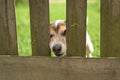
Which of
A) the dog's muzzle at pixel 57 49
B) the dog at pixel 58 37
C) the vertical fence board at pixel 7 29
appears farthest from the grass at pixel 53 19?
the vertical fence board at pixel 7 29

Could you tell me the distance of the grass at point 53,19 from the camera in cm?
730

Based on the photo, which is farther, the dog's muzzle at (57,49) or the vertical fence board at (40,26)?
the dog's muzzle at (57,49)

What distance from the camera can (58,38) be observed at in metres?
5.39

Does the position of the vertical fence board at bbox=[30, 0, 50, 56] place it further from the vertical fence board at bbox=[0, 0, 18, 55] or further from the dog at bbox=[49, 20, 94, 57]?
the dog at bbox=[49, 20, 94, 57]

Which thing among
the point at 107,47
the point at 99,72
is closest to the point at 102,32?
the point at 107,47

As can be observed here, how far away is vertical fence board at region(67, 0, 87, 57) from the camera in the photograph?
12.7ft

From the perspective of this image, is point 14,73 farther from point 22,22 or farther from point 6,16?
point 22,22

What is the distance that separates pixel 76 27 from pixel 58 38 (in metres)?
1.46

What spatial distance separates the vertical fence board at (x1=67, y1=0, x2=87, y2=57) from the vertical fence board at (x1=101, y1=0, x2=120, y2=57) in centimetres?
20

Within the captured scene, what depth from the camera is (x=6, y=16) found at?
13.1 feet

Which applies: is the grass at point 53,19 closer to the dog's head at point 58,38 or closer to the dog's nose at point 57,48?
the dog's head at point 58,38

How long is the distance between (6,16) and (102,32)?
1.03 meters

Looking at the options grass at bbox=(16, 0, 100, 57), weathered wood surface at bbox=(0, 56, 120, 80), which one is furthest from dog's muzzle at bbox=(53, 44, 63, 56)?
grass at bbox=(16, 0, 100, 57)

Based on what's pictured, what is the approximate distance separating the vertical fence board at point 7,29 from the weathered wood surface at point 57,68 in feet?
0.43
